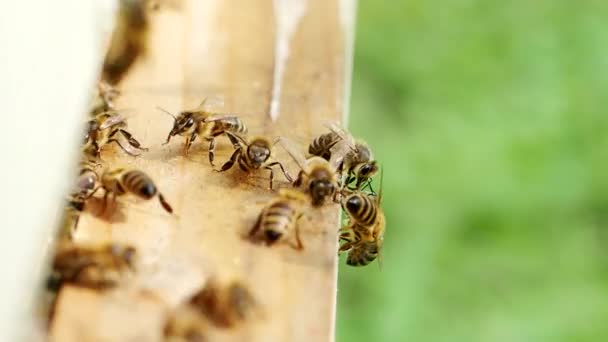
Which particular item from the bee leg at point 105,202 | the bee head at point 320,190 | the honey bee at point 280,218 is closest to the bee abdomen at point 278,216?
the honey bee at point 280,218

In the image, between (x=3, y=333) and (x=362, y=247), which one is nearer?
(x=3, y=333)

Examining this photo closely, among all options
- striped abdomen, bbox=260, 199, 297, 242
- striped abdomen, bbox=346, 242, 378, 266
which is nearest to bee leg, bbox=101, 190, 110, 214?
striped abdomen, bbox=260, 199, 297, 242

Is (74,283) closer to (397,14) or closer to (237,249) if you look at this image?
(237,249)

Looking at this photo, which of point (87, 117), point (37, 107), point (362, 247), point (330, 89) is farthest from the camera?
point (362, 247)

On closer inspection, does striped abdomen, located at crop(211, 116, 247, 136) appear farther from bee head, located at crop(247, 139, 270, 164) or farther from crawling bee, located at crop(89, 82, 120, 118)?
crawling bee, located at crop(89, 82, 120, 118)

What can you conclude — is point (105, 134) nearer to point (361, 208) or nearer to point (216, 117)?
point (216, 117)

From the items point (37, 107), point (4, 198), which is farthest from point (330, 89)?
point (4, 198)
